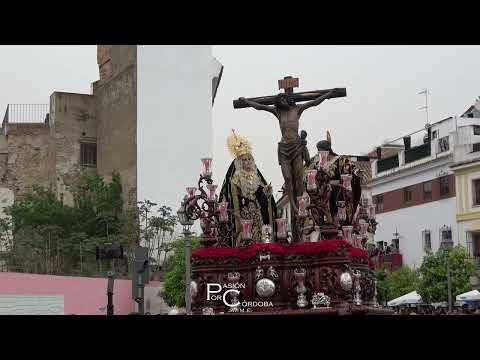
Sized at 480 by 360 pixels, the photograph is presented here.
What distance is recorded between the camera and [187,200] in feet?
55.6

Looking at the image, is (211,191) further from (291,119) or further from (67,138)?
(67,138)

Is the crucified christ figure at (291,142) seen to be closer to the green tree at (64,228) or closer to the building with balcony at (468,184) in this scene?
the building with balcony at (468,184)

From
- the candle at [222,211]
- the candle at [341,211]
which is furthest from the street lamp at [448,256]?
the candle at [222,211]

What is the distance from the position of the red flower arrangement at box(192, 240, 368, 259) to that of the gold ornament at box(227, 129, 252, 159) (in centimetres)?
241

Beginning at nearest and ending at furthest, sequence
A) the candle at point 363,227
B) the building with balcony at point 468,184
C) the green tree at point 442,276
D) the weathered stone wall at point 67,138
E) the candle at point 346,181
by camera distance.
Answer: the candle at point 346,181 → the candle at point 363,227 → the green tree at point 442,276 → the building with balcony at point 468,184 → the weathered stone wall at point 67,138

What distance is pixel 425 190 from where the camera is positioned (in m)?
42.9

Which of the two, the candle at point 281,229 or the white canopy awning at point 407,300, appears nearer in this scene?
the candle at point 281,229

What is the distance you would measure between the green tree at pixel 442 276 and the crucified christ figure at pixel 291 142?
18.9m

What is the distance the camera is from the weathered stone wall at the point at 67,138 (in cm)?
5334

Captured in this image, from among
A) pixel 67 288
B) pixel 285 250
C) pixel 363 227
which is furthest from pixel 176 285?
pixel 285 250

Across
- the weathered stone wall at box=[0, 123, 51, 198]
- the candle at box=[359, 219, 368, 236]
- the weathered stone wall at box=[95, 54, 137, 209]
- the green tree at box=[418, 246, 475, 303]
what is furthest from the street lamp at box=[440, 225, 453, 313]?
the weathered stone wall at box=[0, 123, 51, 198]
